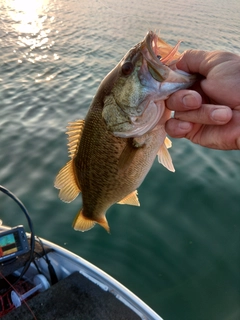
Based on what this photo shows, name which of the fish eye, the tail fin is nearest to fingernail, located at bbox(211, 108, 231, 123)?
the fish eye

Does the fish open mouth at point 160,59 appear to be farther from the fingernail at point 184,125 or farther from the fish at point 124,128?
the fingernail at point 184,125

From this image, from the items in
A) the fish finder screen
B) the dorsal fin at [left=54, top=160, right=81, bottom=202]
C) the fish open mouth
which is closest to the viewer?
the fish open mouth

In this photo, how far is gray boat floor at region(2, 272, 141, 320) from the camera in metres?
2.57

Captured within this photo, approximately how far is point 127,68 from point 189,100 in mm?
409

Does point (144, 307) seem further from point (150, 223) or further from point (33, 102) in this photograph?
point (33, 102)

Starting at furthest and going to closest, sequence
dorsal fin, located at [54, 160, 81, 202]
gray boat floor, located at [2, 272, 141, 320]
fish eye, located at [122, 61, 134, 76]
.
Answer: gray boat floor, located at [2, 272, 141, 320] → dorsal fin, located at [54, 160, 81, 202] → fish eye, located at [122, 61, 134, 76]

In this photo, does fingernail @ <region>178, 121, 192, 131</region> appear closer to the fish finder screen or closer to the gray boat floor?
the gray boat floor

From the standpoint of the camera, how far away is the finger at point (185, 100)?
1.76 metres

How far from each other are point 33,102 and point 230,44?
878cm

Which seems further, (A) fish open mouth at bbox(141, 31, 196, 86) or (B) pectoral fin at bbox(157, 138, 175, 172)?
(B) pectoral fin at bbox(157, 138, 175, 172)

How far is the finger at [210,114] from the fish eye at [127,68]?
391 millimetres

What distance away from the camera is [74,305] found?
2672 millimetres

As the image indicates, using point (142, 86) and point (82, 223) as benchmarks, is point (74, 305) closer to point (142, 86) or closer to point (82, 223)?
point (82, 223)

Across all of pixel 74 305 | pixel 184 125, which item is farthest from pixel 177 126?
pixel 74 305
